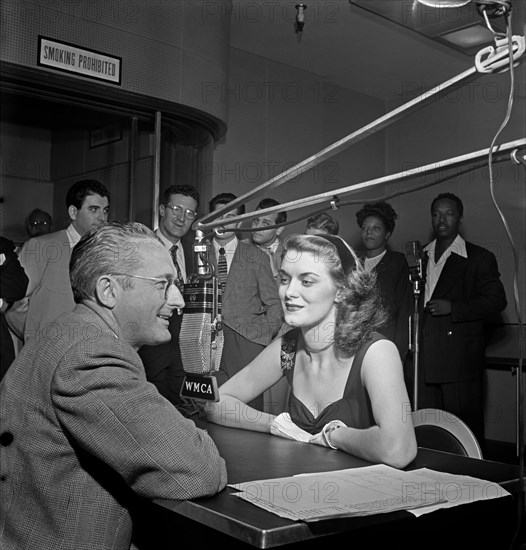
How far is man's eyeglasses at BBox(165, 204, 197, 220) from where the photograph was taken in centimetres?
280

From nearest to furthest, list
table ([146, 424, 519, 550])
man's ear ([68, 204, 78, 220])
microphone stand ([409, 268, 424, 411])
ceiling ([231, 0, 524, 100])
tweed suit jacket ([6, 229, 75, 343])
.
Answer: table ([146, 424, 519, 550]) → microphone stand ([409, 268, 424, 411]) → ceiling ([231, 0, 524, 100]) → tweed suit jacket ([6, 229, 75, 343]) → man's ear ([68, 204, 78, 220])

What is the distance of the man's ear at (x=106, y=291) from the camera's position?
5.47ft

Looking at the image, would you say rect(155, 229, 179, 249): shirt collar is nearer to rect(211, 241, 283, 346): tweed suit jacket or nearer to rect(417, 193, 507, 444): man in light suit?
rect(211, 241, 283, 346): tweed suit jacket

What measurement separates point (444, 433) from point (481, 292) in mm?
444

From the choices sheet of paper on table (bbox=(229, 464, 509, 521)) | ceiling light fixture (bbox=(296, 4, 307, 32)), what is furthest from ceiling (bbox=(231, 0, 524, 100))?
sheet of paper on table (bbox=(229, 464, 509, 521))

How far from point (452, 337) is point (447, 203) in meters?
0.41

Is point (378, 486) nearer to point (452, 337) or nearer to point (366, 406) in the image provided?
point (366, 406)

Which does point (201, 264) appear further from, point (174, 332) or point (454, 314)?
point (454, 314)

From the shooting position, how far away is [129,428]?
1.33 meters

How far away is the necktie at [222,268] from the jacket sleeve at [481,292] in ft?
2.56

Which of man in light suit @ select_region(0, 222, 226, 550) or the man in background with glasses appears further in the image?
the man in background with glasses

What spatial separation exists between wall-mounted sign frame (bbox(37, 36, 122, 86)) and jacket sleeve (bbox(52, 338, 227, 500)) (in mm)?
1754

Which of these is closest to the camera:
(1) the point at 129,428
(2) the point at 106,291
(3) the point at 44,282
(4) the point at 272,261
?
(1) the point at 129,428

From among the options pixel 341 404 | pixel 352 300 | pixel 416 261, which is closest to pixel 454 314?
pixel 416 261
